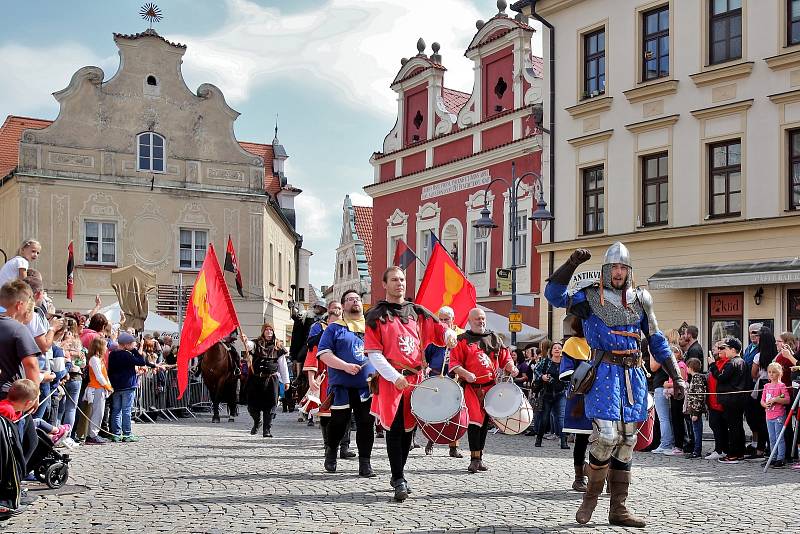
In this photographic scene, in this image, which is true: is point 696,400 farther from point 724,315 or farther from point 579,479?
point 724,315

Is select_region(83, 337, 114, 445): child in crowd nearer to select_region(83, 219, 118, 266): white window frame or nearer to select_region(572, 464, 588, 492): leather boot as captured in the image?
select_region(572, 464, 588, 492): leather boot

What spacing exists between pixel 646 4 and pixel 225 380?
13308 mm

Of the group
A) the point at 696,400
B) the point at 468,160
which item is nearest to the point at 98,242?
the point at 468,160

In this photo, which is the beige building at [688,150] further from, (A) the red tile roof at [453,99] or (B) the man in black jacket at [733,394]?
Result: (A) the red tile roof at [453,99]

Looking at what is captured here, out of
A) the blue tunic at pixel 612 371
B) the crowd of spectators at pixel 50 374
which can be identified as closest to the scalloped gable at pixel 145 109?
the crowd of spectators at pixel 50 374

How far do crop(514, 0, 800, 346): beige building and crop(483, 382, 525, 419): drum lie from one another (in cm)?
1206

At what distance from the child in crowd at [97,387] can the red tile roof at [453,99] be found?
21399 mm

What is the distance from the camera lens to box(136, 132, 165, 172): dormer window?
3994 cm

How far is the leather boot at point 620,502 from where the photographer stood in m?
7.55

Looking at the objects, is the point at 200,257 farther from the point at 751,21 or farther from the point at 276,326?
the point at 751,21

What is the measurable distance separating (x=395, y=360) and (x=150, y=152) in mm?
32990

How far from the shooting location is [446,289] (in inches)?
683

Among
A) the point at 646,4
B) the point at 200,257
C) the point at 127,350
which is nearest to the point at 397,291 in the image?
the point at 127,350

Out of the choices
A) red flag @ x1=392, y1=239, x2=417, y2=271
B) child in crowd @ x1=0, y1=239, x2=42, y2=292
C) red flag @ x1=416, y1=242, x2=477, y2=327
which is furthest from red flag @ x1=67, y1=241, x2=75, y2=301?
child in crowd @ x1=0, y1=239, x2=42, y2=292
